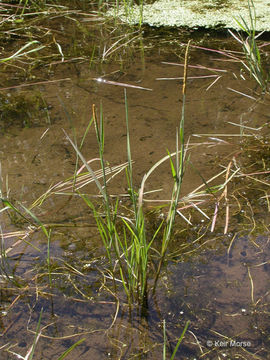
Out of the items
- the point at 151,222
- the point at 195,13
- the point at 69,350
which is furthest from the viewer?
the point at 195,13

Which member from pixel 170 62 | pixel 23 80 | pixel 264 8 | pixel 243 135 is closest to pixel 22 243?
pixel 243 135

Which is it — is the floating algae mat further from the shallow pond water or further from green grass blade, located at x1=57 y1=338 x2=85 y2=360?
green grass blade, located at x1=57 y1=338 x2=85 y2=360

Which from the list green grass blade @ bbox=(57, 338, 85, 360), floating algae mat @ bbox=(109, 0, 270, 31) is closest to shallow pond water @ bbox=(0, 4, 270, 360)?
green grass blade @ bbox=(57, 338, 85, 360)

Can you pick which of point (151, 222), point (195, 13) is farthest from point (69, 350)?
point (195, 13)

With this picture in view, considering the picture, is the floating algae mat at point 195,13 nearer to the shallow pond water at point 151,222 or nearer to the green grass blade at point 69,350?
the shallow pond water at point 151,222

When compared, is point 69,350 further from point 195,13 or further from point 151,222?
point 195,13

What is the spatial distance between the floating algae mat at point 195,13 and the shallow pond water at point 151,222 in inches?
22.3

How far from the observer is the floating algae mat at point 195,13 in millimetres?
2639

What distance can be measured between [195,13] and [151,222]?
1689 millimetres

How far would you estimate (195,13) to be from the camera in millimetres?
2740

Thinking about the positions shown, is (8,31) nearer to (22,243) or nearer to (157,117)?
(157,117)

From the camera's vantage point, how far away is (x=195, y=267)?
1.30 metres

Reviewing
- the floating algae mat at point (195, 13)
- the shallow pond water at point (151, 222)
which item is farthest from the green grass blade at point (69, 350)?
the floating algae mat at point (195, 13)

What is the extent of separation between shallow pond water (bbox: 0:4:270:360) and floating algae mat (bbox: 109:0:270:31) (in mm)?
566
